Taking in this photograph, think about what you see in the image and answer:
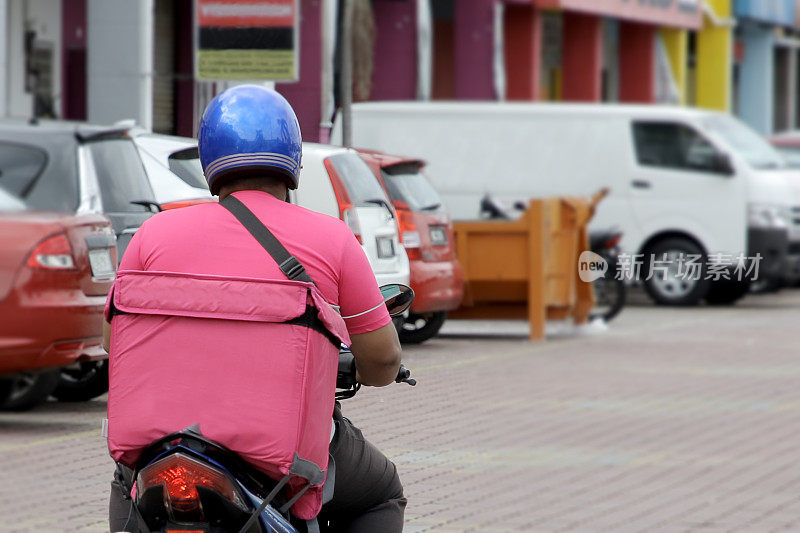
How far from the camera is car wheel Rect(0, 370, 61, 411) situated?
6.21 m

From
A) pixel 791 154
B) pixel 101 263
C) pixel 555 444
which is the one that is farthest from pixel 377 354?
pixel 791 154

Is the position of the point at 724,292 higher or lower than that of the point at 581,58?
lower

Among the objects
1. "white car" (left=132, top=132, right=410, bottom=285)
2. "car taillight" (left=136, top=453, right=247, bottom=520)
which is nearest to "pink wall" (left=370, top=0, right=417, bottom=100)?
"white car" (left=132, top=132, right=410, bottom=285)

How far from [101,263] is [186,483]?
1.48 meters

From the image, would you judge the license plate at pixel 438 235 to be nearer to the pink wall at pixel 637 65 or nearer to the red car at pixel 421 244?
the red car at pixel 421 244

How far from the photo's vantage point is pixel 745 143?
19.0m

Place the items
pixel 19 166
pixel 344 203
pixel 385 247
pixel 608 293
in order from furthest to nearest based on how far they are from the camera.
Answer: pixel 608 293
pixel 19 166
pixel 385 247
pixel 344 203

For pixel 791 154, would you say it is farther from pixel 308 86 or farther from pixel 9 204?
pixel 308 86

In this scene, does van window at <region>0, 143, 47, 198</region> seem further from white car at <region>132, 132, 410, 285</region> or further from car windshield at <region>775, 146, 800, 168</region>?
car windshield at <region>775, 146, 800, 168</region>

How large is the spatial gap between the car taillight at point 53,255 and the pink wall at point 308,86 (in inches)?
35.4

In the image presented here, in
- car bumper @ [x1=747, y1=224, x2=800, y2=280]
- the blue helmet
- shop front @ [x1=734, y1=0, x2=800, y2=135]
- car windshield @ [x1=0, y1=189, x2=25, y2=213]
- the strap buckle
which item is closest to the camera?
the strap buckle

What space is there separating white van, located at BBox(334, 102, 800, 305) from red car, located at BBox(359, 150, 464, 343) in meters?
11.4

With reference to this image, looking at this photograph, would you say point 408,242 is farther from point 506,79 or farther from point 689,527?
point 506,79

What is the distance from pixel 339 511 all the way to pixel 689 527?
3617 mm
